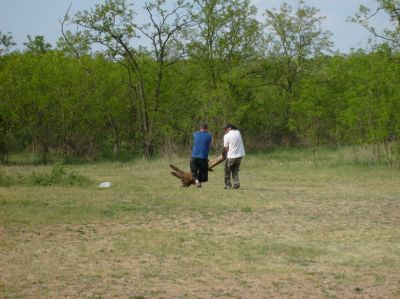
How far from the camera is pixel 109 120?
32156 mm

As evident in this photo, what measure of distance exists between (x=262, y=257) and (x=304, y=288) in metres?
1.51

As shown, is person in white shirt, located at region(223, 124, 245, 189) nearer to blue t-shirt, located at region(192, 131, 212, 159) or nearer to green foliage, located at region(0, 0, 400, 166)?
blue t-shirt, located at region(192, 131, 212, 159)

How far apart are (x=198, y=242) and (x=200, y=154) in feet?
24.8

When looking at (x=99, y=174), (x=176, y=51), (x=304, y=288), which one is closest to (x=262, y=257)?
(x=304, y=288)

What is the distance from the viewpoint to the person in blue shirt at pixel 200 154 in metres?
17.0

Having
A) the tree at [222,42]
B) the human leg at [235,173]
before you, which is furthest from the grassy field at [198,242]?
the tree at [222,42]

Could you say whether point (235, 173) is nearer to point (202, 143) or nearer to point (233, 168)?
point (233, 168)

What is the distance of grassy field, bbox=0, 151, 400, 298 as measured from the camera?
706 centimetres

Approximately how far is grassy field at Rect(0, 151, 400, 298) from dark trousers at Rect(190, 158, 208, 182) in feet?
1.88

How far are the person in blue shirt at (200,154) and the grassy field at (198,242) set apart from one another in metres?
0.61

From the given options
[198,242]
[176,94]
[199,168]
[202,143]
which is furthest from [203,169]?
[176,94]

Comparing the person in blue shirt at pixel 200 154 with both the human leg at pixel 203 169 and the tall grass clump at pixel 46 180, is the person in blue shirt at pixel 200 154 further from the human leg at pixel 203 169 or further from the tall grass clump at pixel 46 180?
the tall grass clump at pixel 46 180

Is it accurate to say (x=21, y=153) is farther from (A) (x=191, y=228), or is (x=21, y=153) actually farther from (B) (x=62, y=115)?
(A) (x=191, y=228)

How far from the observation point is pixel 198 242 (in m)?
9.49
